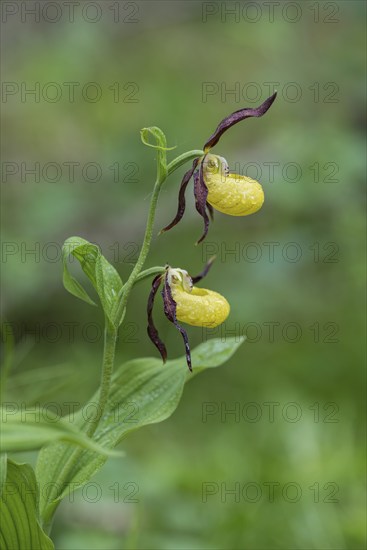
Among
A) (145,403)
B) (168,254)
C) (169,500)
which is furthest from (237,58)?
(145,403)

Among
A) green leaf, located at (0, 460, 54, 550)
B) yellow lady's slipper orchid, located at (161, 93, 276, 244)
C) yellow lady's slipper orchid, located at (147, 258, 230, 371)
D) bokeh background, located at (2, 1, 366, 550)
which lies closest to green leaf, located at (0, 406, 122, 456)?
green leaf, located at (0, 460, 54, 550)

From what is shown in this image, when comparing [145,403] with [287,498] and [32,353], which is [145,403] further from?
[32,353]

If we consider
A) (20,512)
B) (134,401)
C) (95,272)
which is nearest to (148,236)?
(95,272)

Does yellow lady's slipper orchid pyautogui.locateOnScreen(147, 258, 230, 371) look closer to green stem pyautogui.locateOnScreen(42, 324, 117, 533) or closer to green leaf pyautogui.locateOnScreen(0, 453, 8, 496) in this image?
green stem pyautogui.locateOnScreen(42, 324, 117, 533)

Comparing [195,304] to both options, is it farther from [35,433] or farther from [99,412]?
[35,433]

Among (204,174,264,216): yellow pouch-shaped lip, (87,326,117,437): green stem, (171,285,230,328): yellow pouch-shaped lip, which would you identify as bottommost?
(87,326,117,437): green stem
